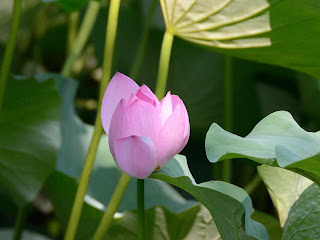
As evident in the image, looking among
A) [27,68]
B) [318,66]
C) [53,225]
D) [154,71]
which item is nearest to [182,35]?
[318,66]

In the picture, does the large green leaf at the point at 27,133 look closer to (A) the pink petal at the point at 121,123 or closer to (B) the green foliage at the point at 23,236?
(B) the green foliage at the point at 23,236

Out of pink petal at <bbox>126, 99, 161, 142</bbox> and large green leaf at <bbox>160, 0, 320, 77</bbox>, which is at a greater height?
large green leaf at <bbox>160, 0, 320, 77</bbox>

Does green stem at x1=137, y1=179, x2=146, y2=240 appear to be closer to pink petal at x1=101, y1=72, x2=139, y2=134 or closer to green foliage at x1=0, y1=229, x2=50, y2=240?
pink petal at x1=101, y1=72, x2=139, y2=134

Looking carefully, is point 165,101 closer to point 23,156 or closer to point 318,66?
point 318,66

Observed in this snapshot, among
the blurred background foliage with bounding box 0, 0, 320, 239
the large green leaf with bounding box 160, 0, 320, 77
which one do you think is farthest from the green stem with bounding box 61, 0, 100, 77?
the large green leaf with bounding box 160, 0, 320, 77

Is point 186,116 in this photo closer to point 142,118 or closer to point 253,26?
point 142,118

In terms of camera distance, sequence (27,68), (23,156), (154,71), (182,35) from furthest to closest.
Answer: (27,68), (154,71), (23,156), (182,35)

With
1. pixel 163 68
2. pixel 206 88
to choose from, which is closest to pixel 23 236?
pixel 206 88
